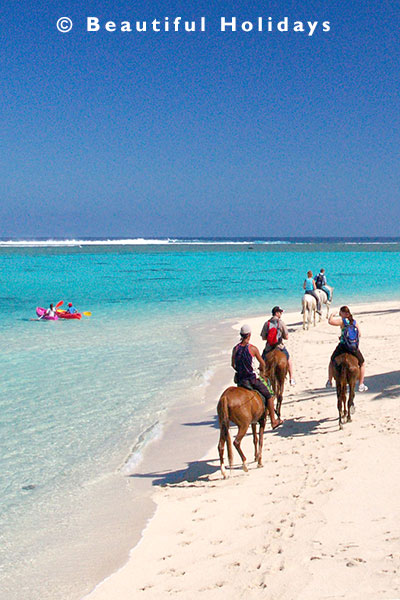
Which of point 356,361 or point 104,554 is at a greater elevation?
point 356,361

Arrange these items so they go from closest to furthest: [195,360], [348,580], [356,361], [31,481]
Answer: [348,580]
[31,481]
[356,361]
[195,360]

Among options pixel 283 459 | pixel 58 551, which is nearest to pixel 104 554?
pixel 58 551

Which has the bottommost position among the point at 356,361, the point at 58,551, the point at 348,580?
the point at 58,551

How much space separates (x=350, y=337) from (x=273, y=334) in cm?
154

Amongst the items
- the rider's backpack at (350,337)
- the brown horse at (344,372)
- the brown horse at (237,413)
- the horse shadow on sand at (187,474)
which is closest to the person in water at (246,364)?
the brown horse at (237,413)

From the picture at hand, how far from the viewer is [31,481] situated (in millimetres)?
9359

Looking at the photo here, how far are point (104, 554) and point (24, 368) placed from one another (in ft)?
35.4

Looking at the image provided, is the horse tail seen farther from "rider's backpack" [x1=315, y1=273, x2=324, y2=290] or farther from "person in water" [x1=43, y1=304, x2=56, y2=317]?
"person in water" [x1=43, y1=304, x2=56, y2=317]

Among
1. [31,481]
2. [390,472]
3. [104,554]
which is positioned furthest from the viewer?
[31,481]

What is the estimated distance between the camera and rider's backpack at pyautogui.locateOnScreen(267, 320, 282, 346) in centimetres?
1174

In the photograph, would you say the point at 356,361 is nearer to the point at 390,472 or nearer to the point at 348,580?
the point at 390,472

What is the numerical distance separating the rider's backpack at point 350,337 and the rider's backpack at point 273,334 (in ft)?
4.43

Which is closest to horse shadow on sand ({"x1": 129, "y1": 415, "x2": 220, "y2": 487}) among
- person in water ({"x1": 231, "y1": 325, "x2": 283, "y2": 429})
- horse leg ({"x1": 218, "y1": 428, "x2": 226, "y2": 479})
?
horse leg ({"x1": 218, "y1": 428, "x2": 226, "y2": 479})

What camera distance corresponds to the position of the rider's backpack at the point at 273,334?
38.5 ft
